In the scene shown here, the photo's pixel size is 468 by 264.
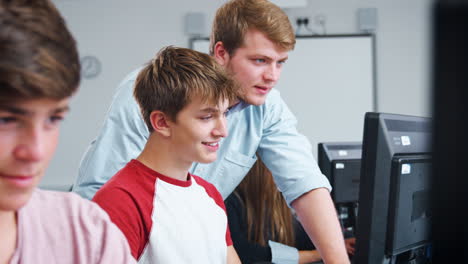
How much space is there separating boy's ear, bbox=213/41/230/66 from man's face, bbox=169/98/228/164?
308 mm

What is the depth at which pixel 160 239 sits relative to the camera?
0.95 metres

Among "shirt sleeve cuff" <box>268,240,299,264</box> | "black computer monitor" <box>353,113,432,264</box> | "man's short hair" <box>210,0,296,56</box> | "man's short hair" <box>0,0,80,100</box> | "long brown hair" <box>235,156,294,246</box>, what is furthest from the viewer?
"long brown hair" <box>235,156,294,246</box>

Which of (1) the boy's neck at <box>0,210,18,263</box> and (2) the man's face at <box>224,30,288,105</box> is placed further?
(2) the man's face at <box>224,30,288,105</box>

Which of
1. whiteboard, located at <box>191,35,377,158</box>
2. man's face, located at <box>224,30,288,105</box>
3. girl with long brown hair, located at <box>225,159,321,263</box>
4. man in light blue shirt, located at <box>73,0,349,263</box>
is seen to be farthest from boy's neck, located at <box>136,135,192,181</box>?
whiteboard, located at <box>191,35,377,158</box>

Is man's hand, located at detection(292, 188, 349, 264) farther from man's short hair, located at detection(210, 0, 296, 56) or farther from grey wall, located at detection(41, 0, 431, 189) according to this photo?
grey wall, located at detection(41, 0, 431, 189)

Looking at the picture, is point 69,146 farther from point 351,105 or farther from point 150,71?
point 150,71

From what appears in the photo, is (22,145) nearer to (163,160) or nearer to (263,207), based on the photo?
(163,160)

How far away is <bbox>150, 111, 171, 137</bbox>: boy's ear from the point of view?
3.53 ft

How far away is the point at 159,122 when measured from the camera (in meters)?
1.09

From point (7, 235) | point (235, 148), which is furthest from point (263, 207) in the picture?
point (7, 235)

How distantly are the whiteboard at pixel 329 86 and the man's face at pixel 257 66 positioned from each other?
3.08m

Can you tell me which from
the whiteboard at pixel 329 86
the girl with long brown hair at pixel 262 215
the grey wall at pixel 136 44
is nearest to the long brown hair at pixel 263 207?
the girl with long brown hair at pixel 262 215

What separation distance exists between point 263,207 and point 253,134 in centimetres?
64

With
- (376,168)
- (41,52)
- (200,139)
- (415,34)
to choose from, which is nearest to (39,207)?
(41,52)
